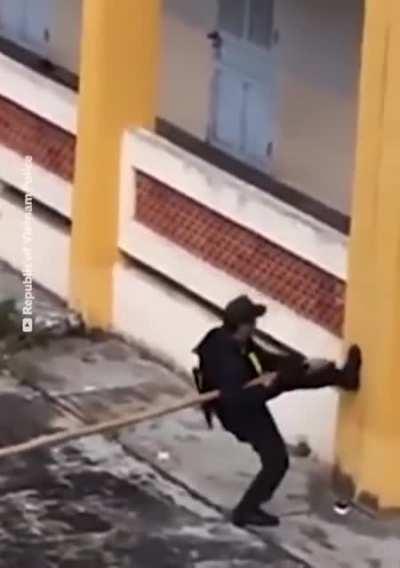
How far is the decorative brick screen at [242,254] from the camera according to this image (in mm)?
11188

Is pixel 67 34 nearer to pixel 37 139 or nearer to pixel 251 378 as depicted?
pixel 37 139

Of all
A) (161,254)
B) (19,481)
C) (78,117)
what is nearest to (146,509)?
(19,481)

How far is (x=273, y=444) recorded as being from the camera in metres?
10.3

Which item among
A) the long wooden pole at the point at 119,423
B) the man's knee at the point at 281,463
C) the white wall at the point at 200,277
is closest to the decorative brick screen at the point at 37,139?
the white wall at the point at 200,277

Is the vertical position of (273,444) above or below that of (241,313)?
below

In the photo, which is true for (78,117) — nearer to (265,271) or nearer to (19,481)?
(265,271)

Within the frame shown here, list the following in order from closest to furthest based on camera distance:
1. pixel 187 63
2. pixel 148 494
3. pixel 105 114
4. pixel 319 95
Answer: pixel 148 494
pixel 105 114
pixel 319 95
pixel 187 63

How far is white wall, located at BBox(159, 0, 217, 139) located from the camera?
1490cm

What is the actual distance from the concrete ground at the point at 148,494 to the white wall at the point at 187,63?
2801 millimetres

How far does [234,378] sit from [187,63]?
547cm

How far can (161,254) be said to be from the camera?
12.8 metres

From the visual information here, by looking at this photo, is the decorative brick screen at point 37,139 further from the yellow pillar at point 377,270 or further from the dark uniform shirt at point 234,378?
the dark uniform shirt at point 234,378

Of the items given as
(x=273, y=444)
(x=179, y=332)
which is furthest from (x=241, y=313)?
(x=179, y=332)

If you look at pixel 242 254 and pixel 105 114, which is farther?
pixel 105 114
